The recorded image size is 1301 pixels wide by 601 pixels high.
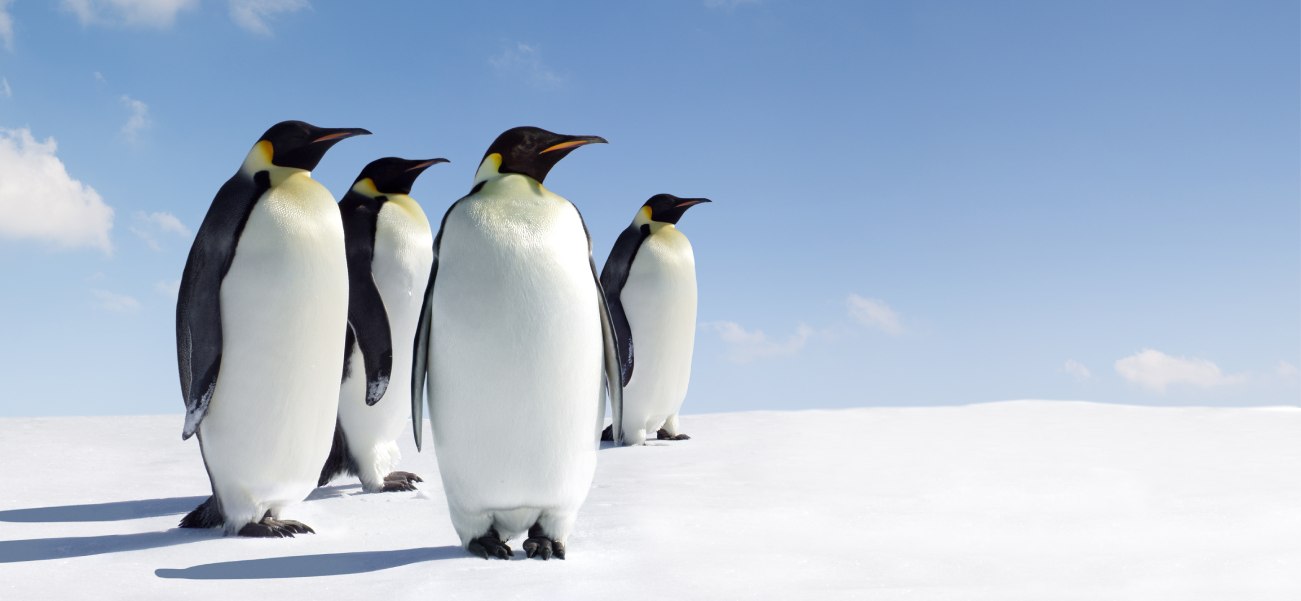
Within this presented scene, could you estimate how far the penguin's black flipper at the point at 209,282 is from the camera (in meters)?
3.92

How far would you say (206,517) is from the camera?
434 centimetres

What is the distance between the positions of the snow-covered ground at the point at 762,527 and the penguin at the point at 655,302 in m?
0.34

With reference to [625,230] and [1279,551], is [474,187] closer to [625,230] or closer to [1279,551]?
[1279,551]

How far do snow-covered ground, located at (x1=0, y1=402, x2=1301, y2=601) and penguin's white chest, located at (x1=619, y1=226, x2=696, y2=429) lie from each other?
13.3 inches

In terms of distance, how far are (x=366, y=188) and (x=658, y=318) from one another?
262 centimetres

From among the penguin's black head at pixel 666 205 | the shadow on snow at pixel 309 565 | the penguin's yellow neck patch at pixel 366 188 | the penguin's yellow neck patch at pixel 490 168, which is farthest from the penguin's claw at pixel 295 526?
the penguin's black head at pixel 666 205

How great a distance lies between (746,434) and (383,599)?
5578 mm

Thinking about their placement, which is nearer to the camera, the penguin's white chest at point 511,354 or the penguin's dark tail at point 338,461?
the penguin's white chest at point 511,354

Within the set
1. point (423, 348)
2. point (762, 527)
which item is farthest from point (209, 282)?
point (762, 527)

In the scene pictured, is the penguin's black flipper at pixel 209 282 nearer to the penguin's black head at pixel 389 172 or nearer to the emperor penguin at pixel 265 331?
the emperor penguin at pixel 265 331

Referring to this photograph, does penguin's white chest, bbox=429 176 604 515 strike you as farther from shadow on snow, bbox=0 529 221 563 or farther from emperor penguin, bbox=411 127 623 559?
shadow on snow, bbox=0 529 221 563

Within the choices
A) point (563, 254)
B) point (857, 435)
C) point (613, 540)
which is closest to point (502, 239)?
point (563, 254)

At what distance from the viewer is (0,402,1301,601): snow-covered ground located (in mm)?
3410

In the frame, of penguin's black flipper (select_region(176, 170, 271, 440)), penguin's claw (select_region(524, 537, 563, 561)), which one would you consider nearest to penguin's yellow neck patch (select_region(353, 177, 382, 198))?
penguin's black flipper (select_region(176, 170, 271, 440))
